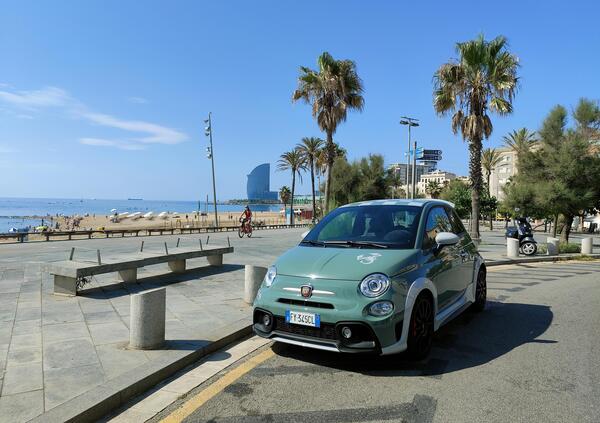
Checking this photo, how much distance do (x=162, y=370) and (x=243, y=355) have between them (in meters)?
1.00

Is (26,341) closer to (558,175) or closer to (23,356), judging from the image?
(23,356)

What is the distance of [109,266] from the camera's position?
752 cm

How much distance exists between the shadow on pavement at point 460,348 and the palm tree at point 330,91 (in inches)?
760

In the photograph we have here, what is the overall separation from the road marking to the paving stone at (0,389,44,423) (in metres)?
0.94

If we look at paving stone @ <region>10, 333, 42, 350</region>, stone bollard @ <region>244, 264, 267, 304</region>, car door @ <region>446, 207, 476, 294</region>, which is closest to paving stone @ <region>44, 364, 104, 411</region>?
paving stone @ <region>10, 333, 42, 350</region>

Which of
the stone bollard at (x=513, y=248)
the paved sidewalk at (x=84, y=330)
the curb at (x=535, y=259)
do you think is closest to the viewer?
the paved sidewalk at (x=84, y=330)

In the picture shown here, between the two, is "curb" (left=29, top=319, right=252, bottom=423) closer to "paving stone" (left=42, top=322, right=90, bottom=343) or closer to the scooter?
"paving stone" (left=42, top=322, right=90, bottom=343)

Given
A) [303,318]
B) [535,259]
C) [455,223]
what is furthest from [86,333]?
[535,259]

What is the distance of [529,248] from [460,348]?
13560 millimetres

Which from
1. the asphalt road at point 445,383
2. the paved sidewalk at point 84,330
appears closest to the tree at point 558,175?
the asphalt road at point 445,383

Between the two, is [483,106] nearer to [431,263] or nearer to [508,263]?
[508,263]

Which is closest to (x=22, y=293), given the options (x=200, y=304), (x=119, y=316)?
(x=119, y=316)

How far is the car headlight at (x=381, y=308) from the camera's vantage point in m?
4.07

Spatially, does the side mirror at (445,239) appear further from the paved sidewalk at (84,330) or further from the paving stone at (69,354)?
the paving stone at (69,354)
